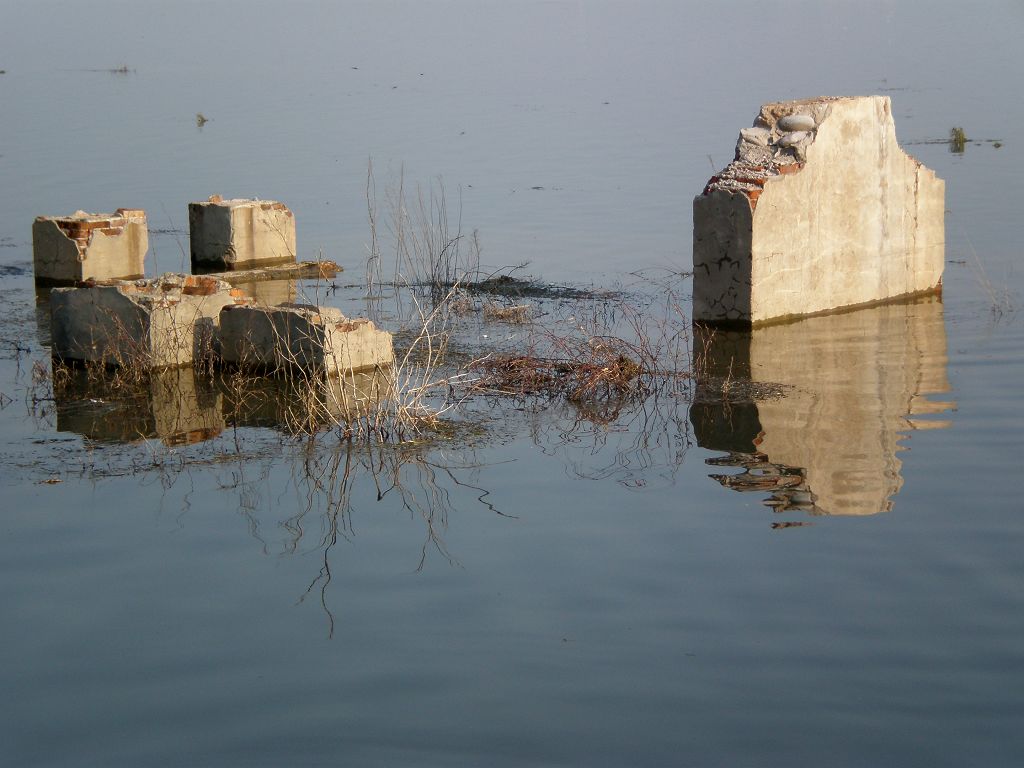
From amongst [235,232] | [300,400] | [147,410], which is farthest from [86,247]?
[300,400]

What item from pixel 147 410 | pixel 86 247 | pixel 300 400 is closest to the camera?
pixel 147 410

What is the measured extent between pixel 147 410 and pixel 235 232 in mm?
6182

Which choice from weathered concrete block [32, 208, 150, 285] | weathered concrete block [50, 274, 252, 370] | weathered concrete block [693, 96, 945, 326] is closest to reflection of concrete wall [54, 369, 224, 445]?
weathered concrete block [50, 274, 252, 370]

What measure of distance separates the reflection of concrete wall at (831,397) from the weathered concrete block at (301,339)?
8.40ft

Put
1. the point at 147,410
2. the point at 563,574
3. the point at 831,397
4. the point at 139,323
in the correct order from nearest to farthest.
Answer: the point at 563,574 → the point at 147,410 → the point at 831,397 → the point at 139,323

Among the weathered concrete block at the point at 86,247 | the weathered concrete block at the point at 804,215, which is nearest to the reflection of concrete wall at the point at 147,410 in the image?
the weathered concrete block at the point at 86,247

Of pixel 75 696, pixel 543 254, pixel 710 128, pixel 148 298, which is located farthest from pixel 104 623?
pixel 710 128

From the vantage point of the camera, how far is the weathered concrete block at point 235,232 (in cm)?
1548

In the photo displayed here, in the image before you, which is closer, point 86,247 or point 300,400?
point 300,400

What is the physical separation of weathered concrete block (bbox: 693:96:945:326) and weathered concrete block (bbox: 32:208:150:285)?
6276 millimetres

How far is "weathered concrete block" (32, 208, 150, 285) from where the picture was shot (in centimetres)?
1455

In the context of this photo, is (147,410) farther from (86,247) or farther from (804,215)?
(804,215)

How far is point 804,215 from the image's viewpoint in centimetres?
1220

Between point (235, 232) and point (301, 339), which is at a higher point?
point (235, 232)
